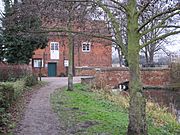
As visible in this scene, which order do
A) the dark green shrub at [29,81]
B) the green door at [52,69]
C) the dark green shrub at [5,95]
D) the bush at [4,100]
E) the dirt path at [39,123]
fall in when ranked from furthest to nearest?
the green door at [52,69] → the dark green shrub at [29,81] → the dark green shrub at [5,95] → the bush at [4,100] → the dirt path at [39,123]

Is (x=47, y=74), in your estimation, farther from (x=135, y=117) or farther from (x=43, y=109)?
(x=135, y=117)

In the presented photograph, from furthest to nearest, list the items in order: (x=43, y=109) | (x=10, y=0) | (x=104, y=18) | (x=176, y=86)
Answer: (x=176, y=86) → (x=10, y=0) → (x=43, y=109) → (x=104, y=18)

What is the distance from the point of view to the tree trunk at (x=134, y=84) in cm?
955

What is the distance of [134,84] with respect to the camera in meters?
9.62

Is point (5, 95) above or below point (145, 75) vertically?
above

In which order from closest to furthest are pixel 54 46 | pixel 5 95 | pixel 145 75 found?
1. pixel 5 95
2. pixel 145 75
3. pixel 54 46

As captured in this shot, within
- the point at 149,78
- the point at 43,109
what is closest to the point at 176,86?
the point at 149,78

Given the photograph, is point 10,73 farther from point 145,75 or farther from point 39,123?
point 145,75

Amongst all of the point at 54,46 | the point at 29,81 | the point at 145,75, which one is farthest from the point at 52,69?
the point at 29,81

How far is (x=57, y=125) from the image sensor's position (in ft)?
35.2

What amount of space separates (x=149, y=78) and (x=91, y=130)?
104ft

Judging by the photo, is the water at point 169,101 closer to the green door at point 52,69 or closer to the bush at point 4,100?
the bush at point 4,100

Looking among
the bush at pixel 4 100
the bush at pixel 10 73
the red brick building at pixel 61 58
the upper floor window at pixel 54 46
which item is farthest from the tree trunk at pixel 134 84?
the upper floor window at pixel 54 46

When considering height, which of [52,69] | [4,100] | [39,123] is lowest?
[39,123]
